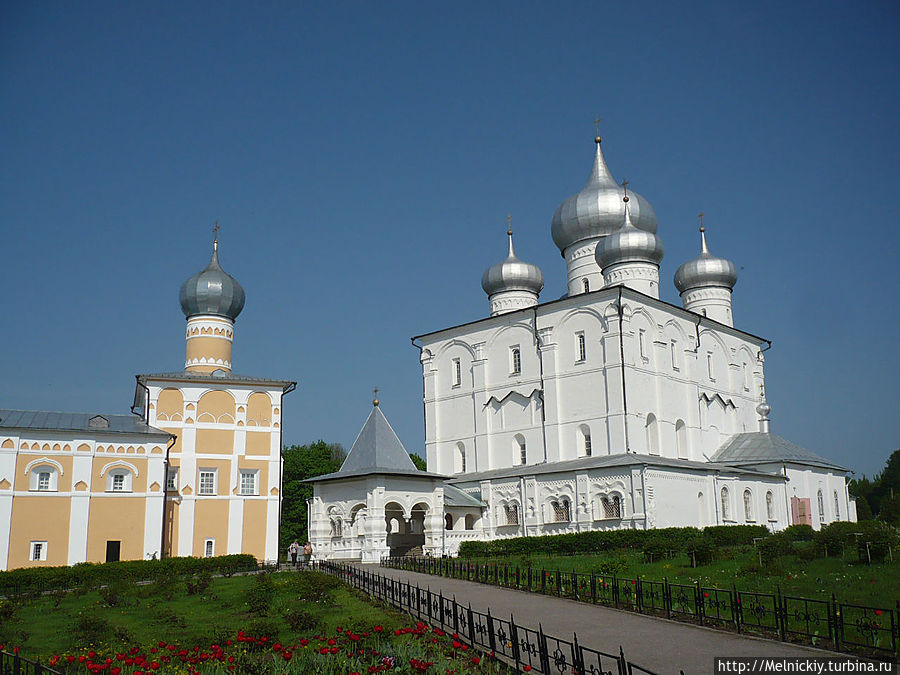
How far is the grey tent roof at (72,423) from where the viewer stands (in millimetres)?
24391

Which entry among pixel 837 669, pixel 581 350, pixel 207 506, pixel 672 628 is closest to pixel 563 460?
pixel 581 350

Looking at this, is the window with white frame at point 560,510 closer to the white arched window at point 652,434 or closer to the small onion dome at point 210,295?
the white arched window at point 652,434

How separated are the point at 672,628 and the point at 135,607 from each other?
960 cm

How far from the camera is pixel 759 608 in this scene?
1041cm

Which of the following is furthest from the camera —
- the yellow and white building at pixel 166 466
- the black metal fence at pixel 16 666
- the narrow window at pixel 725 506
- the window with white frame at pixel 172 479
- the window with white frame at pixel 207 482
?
the narrow window at pixel 725 506

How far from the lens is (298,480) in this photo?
48.7 meters

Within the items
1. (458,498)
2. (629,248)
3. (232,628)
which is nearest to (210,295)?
(458,498)

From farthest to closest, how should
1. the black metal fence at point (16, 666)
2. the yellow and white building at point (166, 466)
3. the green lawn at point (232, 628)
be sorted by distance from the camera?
1. the yellow and white building at point (166, 466)
2. the green lawn at point (232, 628)
3. the black metal fence at point (16, 666)

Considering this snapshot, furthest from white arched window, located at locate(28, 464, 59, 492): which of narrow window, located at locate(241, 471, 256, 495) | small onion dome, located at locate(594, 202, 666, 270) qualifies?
small onion dome, located at locate(594, 202, 666, 270)

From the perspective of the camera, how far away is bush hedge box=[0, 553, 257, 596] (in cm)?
2003

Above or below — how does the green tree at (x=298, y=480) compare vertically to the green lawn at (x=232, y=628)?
above

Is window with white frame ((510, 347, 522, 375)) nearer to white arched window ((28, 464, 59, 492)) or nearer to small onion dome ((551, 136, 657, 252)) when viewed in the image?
small onion dome ((551, 136, 657, 252))

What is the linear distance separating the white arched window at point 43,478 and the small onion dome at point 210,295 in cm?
936

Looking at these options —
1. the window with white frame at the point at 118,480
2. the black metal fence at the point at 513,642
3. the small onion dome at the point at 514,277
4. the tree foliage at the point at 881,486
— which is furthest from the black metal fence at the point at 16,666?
the tree foliage at the point at 881,486
